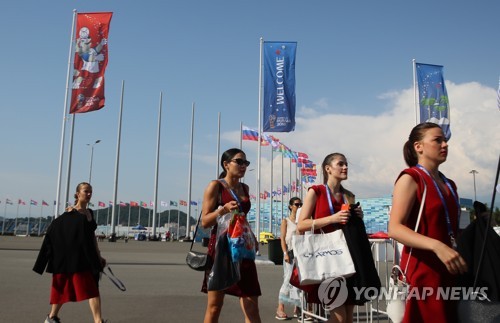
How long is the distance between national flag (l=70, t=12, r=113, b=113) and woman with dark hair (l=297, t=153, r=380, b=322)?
670 inches

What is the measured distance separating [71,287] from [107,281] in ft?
20.4

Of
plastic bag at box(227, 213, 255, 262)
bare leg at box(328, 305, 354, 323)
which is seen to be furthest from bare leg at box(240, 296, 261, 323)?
bare leg at box(328, 305, 354, 323)

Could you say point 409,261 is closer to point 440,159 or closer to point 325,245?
point 440,159

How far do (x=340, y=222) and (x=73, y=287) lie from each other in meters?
3.34

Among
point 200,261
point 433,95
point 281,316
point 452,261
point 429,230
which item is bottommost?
point 281,316

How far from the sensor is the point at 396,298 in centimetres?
268

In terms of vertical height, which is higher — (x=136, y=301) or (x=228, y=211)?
(x=228, y=211)

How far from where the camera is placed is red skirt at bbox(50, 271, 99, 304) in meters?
5.42

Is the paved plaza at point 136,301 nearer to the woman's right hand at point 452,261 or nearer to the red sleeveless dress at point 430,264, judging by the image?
the red sleeveless dress at point 430,264

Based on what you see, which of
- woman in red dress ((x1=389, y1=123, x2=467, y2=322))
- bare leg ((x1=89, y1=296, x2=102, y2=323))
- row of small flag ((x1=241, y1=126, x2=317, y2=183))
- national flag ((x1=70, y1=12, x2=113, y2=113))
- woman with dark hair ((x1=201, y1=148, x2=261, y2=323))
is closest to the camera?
woman in red dress ((x1=389, y1=123, x2=467, y2=322))

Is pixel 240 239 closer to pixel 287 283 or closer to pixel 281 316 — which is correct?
pixel 287 283

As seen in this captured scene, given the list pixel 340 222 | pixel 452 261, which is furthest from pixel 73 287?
pixel 452 261

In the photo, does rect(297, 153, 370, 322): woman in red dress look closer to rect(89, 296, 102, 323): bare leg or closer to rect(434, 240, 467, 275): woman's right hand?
rect(434, 240, 467, 275): woman's right hand

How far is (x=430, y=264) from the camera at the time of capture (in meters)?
2.45
